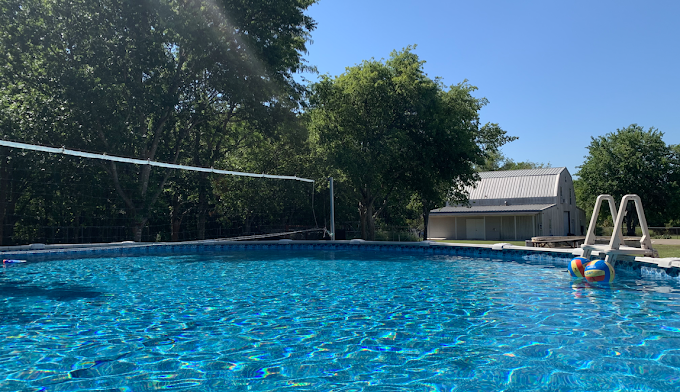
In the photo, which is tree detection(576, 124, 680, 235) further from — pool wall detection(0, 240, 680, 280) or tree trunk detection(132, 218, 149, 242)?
tree trunk detection(132, 218, 149, 242)

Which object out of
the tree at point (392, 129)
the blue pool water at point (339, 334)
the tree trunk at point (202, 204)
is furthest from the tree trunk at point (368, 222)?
the blue pool water at point (339, 334)

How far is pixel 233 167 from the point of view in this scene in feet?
87.2

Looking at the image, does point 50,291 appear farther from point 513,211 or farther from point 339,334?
point 513,211

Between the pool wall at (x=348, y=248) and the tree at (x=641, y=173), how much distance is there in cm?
2570

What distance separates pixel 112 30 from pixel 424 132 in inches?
586

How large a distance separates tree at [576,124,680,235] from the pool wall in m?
25.7

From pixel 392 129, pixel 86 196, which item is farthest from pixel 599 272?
pixel 86 196

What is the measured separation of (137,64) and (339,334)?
58.1ft

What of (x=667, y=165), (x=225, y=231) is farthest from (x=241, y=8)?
(x=667, y=165)

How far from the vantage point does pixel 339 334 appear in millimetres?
5277

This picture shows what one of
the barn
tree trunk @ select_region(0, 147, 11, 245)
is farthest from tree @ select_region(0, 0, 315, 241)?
the barn

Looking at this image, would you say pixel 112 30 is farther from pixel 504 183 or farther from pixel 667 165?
pixel 667 165

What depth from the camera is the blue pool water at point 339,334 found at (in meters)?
3.82

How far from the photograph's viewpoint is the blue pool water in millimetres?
3824
